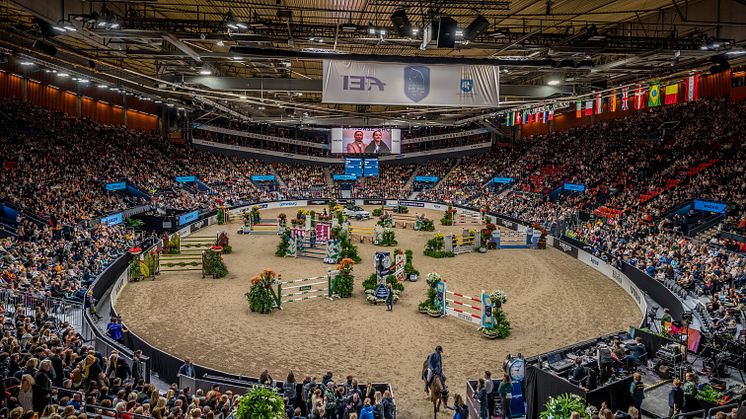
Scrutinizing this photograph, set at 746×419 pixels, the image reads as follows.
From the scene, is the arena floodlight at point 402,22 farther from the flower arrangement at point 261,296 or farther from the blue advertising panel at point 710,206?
the blue advertising panel at point 710,206

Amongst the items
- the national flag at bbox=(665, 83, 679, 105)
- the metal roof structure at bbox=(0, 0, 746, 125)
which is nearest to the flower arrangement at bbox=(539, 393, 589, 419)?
the metal roof structure at bbox=(0, 0, 746, 125)

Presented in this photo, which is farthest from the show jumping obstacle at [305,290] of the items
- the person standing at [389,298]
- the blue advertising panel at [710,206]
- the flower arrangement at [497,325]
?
the blue advertising panel at [710,206]

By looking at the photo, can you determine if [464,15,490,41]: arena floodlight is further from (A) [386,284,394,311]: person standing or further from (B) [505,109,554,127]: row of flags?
(B) [505,109,554,127]: row of flags

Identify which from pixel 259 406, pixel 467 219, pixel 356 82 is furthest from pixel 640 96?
pixel 259 406

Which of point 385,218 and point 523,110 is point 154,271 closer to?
point 385,218

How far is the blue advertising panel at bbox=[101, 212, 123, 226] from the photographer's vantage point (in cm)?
3038

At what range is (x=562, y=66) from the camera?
20359 millimetres

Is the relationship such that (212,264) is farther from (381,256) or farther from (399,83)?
(399,83)

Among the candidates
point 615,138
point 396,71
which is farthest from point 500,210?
point 396,71

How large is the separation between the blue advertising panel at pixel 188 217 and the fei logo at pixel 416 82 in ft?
80.6

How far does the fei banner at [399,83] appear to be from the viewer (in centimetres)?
1485

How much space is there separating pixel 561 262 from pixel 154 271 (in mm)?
20183

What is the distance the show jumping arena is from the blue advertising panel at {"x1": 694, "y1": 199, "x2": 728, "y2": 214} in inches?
292

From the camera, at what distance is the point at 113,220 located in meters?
31.5
